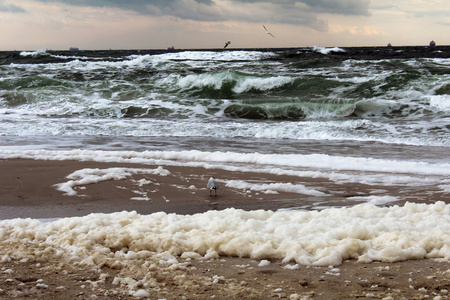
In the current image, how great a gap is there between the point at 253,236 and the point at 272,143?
716cm

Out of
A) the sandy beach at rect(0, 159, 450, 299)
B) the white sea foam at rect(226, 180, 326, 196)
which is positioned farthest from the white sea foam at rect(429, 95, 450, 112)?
Answer: the sandy beach at rect(0, 159, 450, 299)

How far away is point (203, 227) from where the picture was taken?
166 inches

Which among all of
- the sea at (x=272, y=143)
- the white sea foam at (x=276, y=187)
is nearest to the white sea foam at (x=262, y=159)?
the sea at (x=272, y=143)

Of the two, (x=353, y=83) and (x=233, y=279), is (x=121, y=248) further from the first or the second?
(x=353, y=83)

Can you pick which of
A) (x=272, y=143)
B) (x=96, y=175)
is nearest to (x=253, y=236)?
(x=96, y=175)

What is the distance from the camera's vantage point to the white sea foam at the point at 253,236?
364cm

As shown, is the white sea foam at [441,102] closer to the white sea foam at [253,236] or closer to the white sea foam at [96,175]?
the white sea foam at [96,175]

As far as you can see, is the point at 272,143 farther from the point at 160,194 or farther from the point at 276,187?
the point at 160,194

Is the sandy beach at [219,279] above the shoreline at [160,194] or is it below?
above

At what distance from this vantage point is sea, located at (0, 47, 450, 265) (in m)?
3.92

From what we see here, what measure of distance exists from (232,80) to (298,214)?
18041 mm

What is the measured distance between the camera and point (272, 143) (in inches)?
433

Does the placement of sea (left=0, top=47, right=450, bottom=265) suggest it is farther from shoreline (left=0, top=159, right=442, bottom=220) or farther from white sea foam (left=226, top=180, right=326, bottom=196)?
shoreline (left=0, top=159, right=442, bottom=220)

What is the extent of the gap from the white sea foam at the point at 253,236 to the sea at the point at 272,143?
0.04 feet
